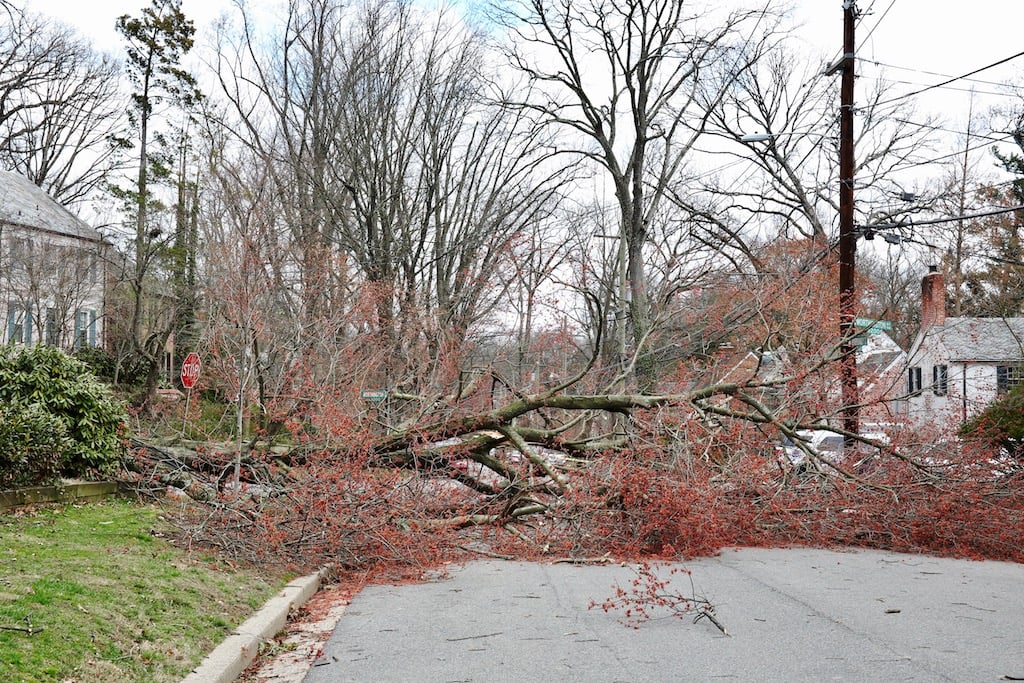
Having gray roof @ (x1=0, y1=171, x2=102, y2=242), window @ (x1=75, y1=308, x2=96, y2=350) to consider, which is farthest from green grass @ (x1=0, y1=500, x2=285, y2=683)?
window @ (x1=75, y1=308, x2=96, y2=350)

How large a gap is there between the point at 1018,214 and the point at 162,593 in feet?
92.1

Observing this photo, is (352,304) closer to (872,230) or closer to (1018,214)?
(872,230)

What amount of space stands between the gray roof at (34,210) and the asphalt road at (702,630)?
84.4 ft

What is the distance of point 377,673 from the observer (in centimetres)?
634

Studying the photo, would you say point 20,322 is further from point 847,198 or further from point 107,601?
point 107,601

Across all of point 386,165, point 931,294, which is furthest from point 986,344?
point 386,165

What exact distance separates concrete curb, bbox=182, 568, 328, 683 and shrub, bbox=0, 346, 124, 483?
4485mm

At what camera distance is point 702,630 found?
7.68 meters

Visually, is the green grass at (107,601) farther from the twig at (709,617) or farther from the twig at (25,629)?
the twig at (709,617)

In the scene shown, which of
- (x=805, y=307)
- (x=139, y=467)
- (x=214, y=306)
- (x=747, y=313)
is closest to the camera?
(x=139, y=467)

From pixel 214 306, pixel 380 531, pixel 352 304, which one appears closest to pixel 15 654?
pixel 380 531

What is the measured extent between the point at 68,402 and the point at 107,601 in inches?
246

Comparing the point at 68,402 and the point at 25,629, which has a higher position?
the point at 68,402

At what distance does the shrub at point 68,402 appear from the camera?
12.0 meters
